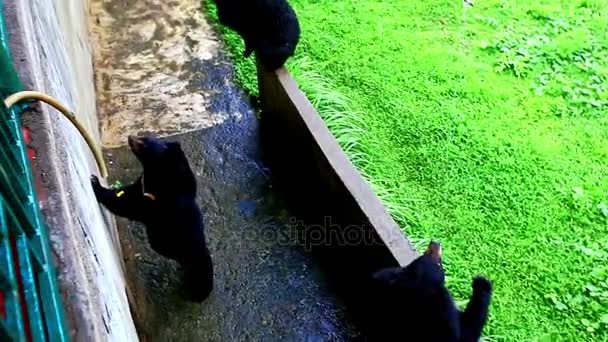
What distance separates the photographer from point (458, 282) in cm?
399

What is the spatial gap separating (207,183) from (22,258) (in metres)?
2.87

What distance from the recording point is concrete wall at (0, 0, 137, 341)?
2.05m

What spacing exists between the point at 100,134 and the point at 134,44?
3.67 feet

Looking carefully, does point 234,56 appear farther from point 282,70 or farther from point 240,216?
point 240,216

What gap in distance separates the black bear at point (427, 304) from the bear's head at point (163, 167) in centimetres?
105

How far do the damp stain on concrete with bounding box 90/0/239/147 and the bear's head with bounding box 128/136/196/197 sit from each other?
1552 millimetres

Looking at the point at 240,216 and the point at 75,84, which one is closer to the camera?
the point at 75,84

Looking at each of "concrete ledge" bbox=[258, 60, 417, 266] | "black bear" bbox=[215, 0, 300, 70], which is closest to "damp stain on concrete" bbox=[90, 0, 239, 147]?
"concrete ledge" bbox=[258, 60, 417, 266]

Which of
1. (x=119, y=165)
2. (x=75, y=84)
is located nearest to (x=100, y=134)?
(x=119, y=165)

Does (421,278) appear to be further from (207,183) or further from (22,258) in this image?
(207,183)

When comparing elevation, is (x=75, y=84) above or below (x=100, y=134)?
above

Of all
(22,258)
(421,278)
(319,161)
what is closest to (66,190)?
(22,258)

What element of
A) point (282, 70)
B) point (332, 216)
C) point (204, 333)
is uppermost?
point (282, 70)

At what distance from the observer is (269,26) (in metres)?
4.63
